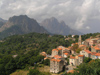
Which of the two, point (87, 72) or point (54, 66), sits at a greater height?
point (87, 72)

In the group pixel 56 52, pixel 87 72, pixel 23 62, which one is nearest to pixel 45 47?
pixel 56 52

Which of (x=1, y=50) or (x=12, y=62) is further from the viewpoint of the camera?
(x=1, y=50)

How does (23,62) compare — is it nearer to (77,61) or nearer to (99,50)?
(77,61)

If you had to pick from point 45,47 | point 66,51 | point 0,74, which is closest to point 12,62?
point 0,74

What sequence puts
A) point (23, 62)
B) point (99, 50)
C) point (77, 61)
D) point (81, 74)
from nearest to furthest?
point (81, 74) → point (77, 61) → point (99, 50) → point (23, 62)

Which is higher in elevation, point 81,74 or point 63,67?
point 81,74

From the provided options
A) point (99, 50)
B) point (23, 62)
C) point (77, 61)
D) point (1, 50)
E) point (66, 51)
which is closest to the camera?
point (77, 61)

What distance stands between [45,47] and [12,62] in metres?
42.6

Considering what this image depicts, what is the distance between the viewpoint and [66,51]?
4491 centimetres

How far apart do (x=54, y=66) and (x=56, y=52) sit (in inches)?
608

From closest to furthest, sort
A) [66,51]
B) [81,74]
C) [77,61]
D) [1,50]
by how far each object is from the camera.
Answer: [81,74] < [77,61] < [66,51] < [1,50]

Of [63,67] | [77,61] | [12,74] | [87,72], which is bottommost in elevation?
[12,74]

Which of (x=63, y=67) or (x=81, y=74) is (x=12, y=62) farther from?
(x=81, y=74)

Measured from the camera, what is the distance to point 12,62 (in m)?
37.9
